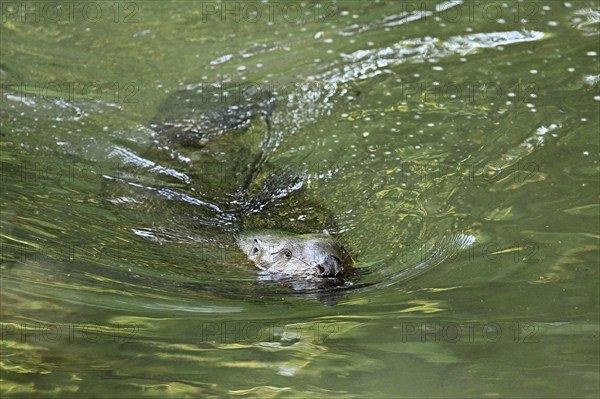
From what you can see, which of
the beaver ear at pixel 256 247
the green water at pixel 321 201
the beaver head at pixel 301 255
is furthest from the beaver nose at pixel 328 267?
the beaver ear at pixel 256 247

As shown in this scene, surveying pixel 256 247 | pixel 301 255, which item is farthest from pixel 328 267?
pixel 256 247

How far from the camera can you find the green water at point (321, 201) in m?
3.67

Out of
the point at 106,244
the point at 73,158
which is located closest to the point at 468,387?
the point at 106,244

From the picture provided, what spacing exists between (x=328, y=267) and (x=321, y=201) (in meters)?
1.23

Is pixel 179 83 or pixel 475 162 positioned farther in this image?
pixel 179 83

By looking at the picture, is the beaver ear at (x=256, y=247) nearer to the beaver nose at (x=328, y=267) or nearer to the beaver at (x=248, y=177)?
the beaver at (x=248, y=177)

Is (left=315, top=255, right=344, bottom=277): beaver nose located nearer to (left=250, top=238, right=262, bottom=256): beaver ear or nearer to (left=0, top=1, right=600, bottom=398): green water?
(left=0, top=1, right=600, bottom=398): green water

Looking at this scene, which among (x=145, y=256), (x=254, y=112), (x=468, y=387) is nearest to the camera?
(x=468, y=387)

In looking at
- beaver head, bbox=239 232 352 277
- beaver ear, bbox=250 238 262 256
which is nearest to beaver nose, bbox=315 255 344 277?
beaver head, bbox=239 232 352 277

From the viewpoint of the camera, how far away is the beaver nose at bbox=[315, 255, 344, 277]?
15.5 ft

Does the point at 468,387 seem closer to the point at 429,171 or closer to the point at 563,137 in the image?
the point at 429,171

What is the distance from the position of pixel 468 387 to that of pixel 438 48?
15.4 ft

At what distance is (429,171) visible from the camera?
6070 millimetres

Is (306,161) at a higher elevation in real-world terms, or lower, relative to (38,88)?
lower
